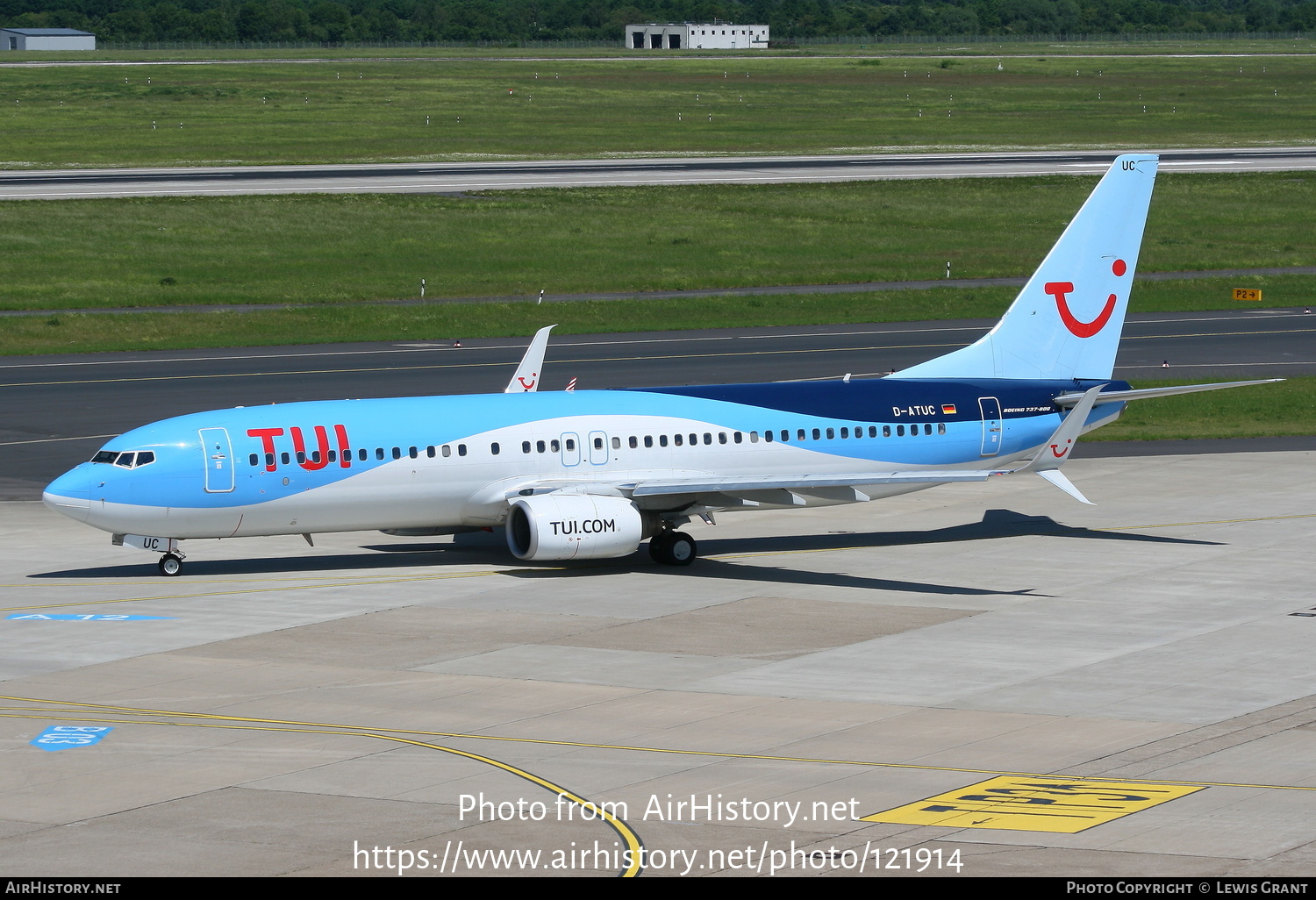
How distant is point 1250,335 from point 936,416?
41.4 m

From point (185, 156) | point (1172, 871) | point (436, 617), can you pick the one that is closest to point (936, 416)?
point (436, 617)

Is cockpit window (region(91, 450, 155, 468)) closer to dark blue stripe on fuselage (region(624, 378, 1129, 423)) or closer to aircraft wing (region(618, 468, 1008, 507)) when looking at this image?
aircraft wing (region(618, 468, 1008, 507))

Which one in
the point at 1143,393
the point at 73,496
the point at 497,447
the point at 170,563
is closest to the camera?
the point at 73,496

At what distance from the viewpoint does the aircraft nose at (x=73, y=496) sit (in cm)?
4150

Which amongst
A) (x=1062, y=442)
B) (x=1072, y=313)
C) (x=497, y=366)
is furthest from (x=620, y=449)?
(x=497, y=366)

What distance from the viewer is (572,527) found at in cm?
4216

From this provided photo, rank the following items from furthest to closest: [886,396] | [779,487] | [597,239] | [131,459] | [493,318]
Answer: [597,239] → [493,318] → [886,396] → [779,487] → [131,459]

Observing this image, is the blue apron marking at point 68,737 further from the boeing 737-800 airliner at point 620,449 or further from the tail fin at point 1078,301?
the tail fin at point 1078,301

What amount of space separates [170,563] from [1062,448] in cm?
2236

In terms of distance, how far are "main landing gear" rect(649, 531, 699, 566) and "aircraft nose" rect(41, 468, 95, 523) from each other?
13.8 m

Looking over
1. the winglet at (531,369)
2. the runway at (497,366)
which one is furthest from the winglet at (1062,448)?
the runway at (497,366)

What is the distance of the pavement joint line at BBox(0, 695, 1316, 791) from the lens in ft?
87.6

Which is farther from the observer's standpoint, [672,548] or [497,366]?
[497,366]

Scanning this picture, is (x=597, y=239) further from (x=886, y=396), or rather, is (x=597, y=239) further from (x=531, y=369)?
(x=886, y=396)
